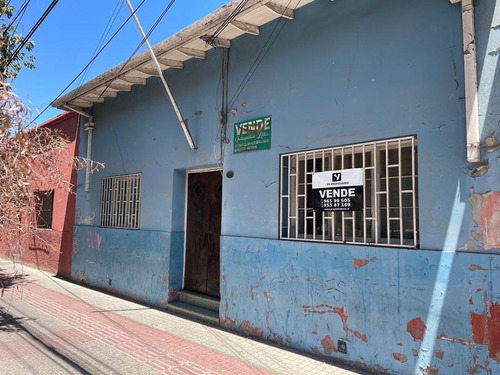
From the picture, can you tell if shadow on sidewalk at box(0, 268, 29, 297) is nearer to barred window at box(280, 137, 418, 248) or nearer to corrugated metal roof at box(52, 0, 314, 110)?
corrugated metal roof at box(52, 0, 314, 110)

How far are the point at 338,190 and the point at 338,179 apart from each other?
0.14 metres

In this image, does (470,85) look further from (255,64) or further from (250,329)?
(250,329)

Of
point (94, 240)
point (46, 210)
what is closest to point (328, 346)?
point (94, 240)

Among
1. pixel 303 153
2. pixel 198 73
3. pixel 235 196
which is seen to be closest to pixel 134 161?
pixel 198 73

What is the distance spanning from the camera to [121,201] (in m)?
8.44

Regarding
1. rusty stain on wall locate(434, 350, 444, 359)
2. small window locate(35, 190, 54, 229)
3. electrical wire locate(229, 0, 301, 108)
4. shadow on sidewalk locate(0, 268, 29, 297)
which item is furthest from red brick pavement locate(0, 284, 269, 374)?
small window locate(35, 190, 54, 229)

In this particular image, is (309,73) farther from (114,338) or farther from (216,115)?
(114,338)

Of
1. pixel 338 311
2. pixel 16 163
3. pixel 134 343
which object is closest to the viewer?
pixel 16 163

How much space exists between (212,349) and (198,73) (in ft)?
14.9

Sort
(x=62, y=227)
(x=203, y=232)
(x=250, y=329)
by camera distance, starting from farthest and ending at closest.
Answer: (x=62, y=227) → (x=203, y=232) → (x=250, y=329)

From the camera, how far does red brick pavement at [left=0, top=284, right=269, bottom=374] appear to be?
4.25 meters

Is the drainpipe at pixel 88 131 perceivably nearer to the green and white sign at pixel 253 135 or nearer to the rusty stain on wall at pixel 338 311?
the green and white sign at pixel 253 135

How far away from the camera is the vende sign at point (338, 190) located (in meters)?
4.39

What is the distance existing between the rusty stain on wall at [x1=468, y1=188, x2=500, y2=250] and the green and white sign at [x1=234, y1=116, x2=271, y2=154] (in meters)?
2.73
